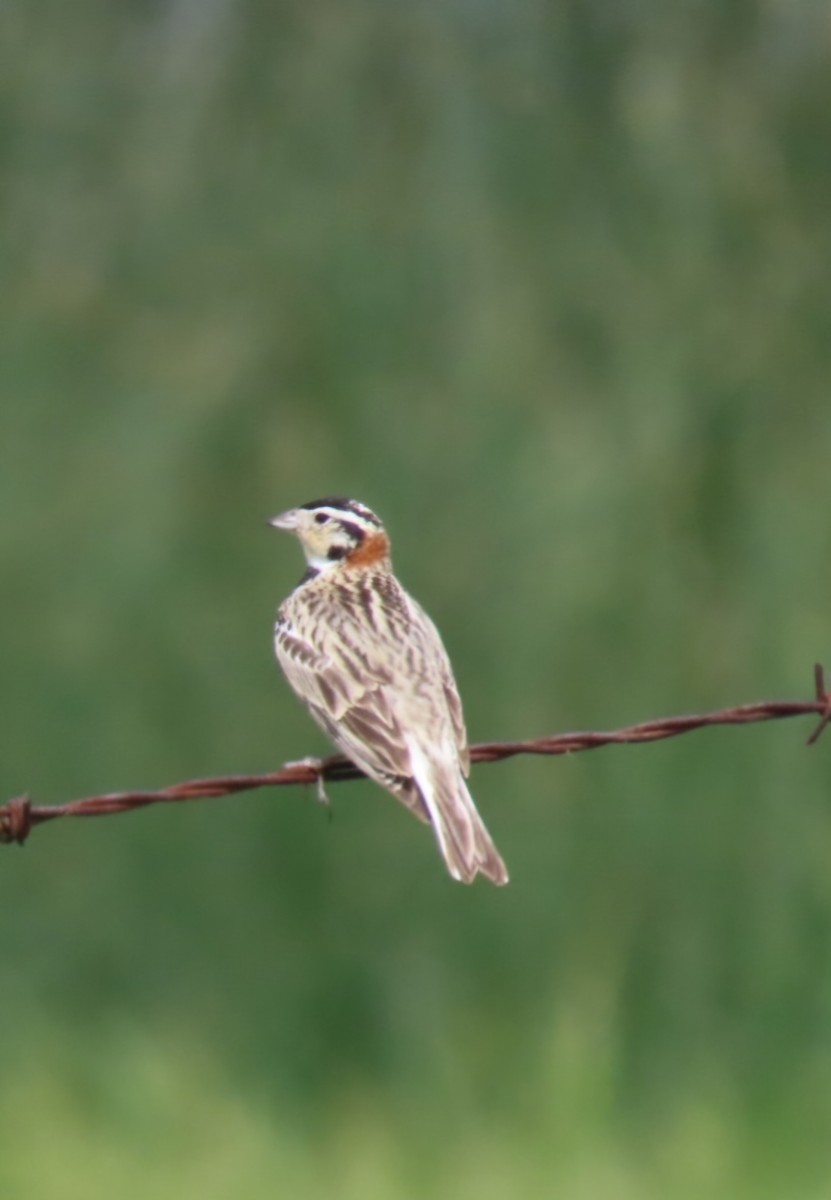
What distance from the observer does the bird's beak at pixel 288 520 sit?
22.6ft

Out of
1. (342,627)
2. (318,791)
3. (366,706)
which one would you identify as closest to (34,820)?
(318,791)

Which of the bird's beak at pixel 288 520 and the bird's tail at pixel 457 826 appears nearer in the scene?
the bird's tail at pixel 457 826

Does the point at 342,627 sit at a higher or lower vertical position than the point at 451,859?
higher

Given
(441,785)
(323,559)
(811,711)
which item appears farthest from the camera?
(323,559)

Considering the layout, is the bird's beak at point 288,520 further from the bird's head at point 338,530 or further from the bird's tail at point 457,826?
the bird's tail at point 457,826

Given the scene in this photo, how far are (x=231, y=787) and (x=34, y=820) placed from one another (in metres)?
0.46

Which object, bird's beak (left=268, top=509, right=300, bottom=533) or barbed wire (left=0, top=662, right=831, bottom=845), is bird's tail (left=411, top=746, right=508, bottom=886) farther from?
bird's beak (left=268, top=509, right=300, bottom=533)

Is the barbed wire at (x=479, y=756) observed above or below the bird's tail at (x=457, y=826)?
above

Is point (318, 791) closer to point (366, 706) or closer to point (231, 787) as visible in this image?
point (366, 706)

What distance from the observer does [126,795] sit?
4.47 meters

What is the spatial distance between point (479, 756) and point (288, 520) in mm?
2303

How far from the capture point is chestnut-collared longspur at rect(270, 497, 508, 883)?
5242mm

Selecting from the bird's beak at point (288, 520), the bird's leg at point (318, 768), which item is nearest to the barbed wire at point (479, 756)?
the bird's leg at point (318, 768)

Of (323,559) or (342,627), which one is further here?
(323,559)
